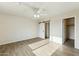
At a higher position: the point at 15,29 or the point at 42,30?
the point at 15,29

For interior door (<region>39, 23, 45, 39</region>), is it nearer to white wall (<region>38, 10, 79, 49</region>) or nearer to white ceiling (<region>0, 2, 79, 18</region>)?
white wall (<region>38, 10, 79, 49</region>)

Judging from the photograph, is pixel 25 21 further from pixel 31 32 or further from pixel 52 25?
pixel 52 25

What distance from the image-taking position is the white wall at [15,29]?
544 centimetres

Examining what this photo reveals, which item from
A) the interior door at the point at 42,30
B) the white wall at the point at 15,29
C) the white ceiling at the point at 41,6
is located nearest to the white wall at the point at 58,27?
the white ceiling at the point at 41,6

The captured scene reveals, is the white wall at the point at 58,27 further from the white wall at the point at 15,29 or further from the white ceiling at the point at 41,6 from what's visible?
the white wall at the point at 15,29

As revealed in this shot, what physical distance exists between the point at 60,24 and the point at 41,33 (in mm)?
3415

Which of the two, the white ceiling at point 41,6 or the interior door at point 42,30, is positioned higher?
the white ceiling at point 41,6

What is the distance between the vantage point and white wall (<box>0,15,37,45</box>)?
544cm

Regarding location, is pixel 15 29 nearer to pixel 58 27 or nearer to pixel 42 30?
pixel 42 30

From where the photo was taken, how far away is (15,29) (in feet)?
20.5

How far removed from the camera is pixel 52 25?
628cm

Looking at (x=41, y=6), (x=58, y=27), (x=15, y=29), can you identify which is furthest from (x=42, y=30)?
(x=41, y=6)

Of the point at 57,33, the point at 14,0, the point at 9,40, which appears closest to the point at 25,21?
the point at 9,40

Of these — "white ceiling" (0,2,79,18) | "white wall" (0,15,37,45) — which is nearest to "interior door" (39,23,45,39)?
"white wall" (0,15,37,45)
